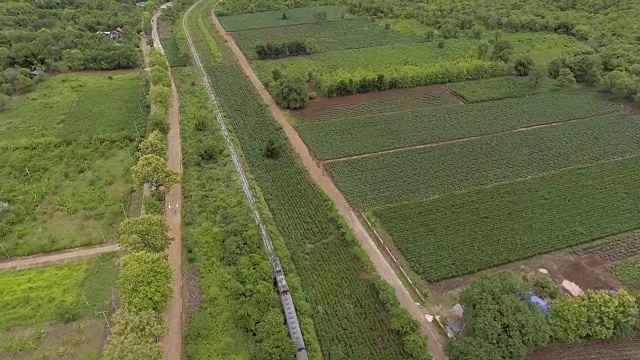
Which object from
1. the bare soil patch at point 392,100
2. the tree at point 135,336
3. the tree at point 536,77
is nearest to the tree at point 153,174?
the tree at point 135,336

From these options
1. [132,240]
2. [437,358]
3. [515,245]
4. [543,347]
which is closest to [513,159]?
[515,245]

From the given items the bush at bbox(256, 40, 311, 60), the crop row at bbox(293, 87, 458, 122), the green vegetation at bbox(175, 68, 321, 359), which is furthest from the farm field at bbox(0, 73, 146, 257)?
the crop row at bbox(293, 87, 458, 122)

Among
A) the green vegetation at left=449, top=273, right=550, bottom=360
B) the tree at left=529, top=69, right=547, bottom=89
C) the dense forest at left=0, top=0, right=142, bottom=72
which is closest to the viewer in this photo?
the green vegetation at left=449, top=273, right=550, bottom=360

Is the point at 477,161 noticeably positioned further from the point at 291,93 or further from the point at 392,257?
the point at 291,93

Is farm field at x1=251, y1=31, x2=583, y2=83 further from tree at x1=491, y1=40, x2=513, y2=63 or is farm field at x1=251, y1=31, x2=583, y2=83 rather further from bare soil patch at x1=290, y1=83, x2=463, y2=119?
bare soil patch at x1=290, y1=83, x2=463, y2=119

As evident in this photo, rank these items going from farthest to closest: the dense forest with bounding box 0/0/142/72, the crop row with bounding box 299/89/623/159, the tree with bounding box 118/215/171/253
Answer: the dense forest with bounding box 0/0/142/72
the crop row with bounding box 299/89/623/159
the tree with bounding box 118/215/171/253

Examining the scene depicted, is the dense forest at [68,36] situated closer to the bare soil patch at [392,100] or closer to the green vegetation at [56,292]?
the bare soil patch at [392,100]
